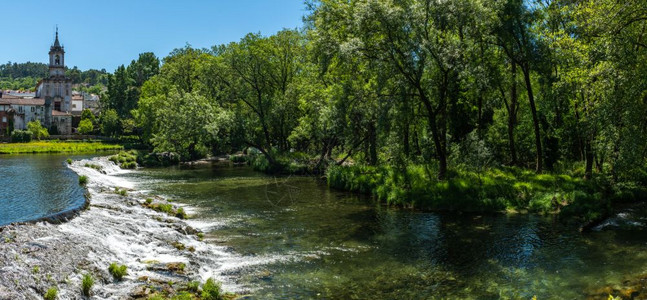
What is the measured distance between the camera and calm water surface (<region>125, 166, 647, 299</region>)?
1466 centimetres

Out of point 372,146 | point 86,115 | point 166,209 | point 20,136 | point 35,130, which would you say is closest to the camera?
point 166,209

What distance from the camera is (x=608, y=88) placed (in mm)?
22594

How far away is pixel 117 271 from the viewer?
1487 cm

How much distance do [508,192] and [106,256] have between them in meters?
22.3

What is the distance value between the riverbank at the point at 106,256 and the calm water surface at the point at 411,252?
1.82 metres

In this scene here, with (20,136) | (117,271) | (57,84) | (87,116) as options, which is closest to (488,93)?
(117,271)

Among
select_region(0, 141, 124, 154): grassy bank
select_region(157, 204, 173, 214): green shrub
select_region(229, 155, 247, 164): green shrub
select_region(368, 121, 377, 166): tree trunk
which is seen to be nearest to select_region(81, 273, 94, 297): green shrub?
Answer: select_region(157, 204, 173, 214): green shrub

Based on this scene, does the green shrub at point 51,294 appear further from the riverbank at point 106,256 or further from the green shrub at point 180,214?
the green shrub at point 180,214

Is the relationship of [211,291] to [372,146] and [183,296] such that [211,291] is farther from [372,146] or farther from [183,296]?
[372,146]

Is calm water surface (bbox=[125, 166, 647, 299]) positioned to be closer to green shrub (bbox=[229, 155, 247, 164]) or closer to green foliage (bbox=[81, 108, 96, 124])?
green shrub (bbox=[229, 155, 247, 164])

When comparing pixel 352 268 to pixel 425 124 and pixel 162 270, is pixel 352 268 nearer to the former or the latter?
pixel 162 270

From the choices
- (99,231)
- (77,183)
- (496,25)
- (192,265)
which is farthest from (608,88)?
(77,183)

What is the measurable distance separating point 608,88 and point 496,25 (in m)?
9.23

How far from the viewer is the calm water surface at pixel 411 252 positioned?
14664 mm
